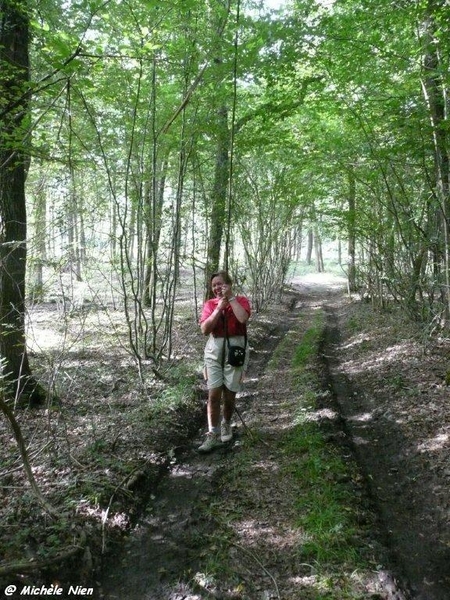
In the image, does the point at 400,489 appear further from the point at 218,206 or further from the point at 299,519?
the point at 218,206

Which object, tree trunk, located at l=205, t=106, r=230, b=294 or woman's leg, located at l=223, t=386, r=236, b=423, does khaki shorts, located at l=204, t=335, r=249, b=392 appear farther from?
tree trunk, located at l=205, t=106, r=230, b=294

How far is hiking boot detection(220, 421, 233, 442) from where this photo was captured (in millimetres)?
5316

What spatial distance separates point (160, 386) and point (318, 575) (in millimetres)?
4455

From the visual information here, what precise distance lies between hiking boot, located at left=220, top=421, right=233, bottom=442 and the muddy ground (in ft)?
0.43

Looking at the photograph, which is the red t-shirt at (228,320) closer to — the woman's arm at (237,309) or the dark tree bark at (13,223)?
the woman's arm at (237,309)

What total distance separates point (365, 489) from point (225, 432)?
1874mm

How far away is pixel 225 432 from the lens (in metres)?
5.36

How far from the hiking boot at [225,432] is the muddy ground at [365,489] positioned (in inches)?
5.2

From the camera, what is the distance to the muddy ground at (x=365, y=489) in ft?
10.5

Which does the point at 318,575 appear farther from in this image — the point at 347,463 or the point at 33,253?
the point at 33,253

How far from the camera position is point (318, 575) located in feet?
10.2

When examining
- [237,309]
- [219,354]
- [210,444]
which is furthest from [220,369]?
[210,444]

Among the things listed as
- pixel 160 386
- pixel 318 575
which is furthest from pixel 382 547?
pixel 160 386

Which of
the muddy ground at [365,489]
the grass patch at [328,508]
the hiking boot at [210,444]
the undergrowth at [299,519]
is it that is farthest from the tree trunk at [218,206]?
the undergrowth at [299,519]
